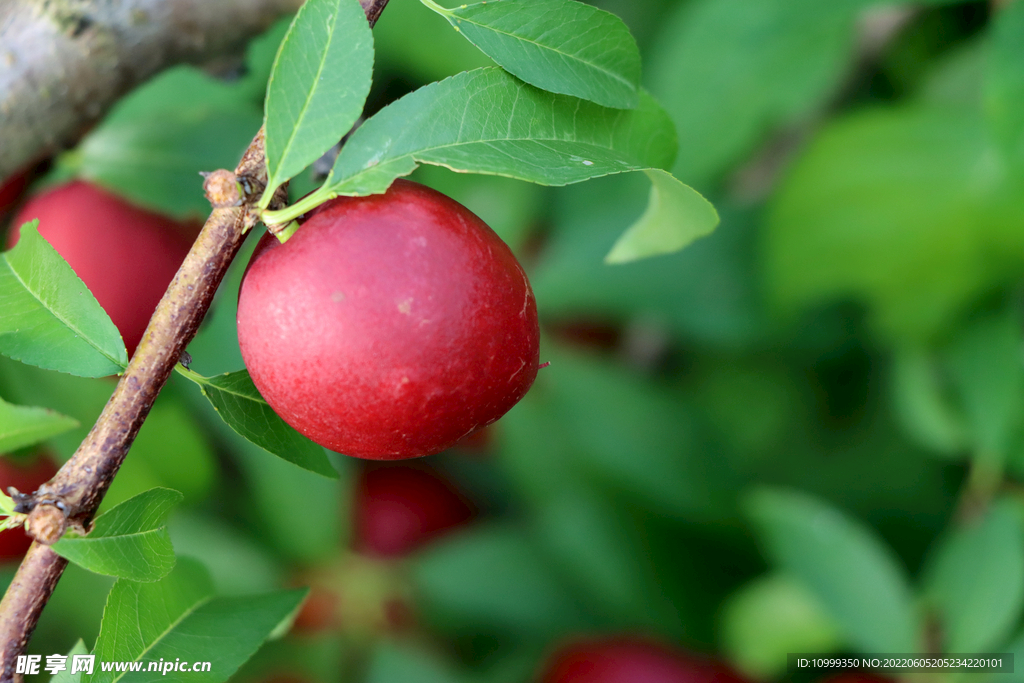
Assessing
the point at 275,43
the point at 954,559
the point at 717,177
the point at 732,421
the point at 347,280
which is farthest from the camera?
the point at 732,421

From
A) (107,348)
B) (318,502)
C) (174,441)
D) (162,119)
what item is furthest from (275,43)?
(318,502)

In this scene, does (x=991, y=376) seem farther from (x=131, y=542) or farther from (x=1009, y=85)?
(x=131, y=542)

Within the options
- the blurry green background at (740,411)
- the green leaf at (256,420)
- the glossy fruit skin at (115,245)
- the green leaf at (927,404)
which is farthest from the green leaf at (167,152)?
the green leaf at (927,404)

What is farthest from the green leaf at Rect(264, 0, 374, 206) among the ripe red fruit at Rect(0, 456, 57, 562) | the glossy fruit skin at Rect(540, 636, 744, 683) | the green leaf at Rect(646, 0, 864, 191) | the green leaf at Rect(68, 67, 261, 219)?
the glossy fruit skin at Rect(540, 636, 744, 683)

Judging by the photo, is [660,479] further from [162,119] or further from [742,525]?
[162,119]

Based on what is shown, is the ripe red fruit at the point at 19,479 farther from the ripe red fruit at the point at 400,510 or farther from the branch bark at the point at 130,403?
the ripe red fruit at the point at 400,510
